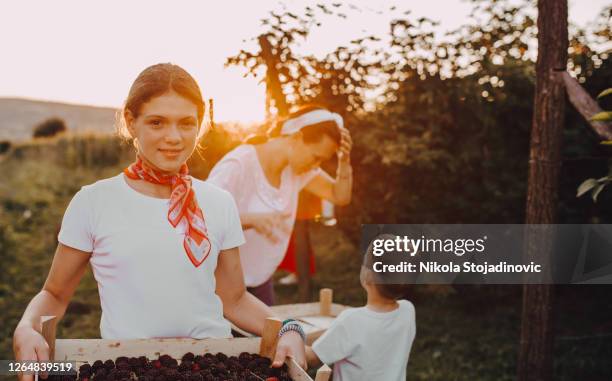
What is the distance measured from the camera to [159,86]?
2.12 meters

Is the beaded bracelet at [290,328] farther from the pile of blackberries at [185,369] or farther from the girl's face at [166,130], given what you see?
the girl's face at [166,130]

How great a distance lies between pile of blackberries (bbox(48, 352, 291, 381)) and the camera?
68.9 inches

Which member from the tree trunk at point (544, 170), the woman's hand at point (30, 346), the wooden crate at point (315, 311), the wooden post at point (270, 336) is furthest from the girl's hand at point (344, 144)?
the woman's hand at point (30, 346)

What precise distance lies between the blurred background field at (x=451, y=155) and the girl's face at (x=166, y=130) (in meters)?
2.55

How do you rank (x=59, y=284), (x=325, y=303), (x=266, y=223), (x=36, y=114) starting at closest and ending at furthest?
(x=59, y=284), (x=266, y=223), (x=325, y=303), (x=36, y=114)

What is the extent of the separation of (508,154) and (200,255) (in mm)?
5218

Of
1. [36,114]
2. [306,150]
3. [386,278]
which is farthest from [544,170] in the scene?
[36,114]

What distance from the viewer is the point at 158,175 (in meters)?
2.19

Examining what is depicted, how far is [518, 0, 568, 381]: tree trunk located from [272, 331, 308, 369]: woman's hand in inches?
103

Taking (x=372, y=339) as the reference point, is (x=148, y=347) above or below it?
above

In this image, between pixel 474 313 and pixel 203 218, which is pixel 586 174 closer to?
pixel 474 313

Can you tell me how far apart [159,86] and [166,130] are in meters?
0.15

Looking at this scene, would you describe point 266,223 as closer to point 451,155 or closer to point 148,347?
point 148,347

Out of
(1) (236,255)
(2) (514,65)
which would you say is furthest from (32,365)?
(2) (514,65)
